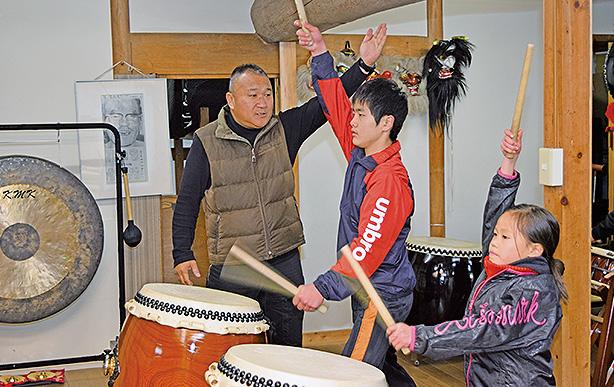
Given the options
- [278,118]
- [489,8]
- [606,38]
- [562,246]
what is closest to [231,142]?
[278,118]

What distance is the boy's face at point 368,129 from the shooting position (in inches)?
117

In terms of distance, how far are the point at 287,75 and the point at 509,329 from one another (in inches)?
113

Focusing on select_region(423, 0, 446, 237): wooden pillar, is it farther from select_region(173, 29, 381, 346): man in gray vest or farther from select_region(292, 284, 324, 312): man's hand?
select_region(292, 284, 324, 312): man's hand

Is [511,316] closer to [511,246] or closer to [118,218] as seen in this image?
[511,246]

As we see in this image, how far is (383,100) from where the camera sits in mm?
2986

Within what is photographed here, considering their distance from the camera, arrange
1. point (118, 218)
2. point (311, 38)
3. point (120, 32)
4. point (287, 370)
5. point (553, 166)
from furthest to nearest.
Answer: point (120, 32)
point (118, 218)
point (311, 38)
point (553, 166)
point (287, 370)

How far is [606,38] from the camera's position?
20.6 ft

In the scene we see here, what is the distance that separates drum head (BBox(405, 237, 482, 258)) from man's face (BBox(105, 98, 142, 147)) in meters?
1.54

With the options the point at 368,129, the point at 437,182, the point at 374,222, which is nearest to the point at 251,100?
the point at 368,129

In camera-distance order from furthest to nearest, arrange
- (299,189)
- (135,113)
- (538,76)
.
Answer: (538,76), (299,189), (135,113)

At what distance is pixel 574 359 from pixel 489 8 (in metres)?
2.95

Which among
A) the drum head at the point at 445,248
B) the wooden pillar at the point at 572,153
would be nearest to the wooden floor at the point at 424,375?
Answer: the drum head at the point at 445,248

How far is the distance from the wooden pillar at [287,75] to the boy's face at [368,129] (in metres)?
2.11

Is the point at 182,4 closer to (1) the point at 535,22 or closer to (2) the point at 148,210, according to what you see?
(2) the point at 148,210
